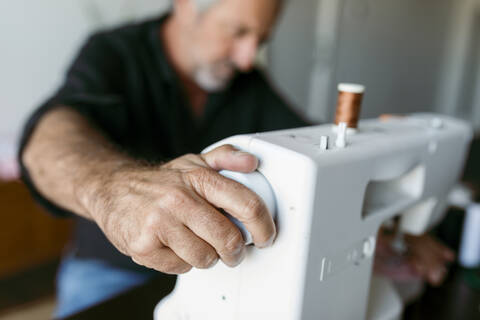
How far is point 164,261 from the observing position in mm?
461

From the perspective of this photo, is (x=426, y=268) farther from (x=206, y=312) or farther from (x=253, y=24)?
(x=253, y=24)

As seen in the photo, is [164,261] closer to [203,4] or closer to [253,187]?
[253,187]

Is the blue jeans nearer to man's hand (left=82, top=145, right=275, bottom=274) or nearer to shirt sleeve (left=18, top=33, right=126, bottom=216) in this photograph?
shirt sleeve (left=18, top=33, right=126, bottom=216)

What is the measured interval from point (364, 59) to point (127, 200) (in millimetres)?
3931

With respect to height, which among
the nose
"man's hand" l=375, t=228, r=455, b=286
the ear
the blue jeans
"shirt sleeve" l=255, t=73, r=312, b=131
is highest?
the ear

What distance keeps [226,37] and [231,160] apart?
853 mm

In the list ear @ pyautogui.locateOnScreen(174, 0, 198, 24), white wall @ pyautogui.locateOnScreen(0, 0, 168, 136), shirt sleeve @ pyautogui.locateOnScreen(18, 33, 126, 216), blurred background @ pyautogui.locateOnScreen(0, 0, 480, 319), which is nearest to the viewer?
shirt sleeve @ pyautogui.locateOnScreen(18, 33, 126, 216)

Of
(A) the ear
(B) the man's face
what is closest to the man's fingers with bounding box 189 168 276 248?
(B) the man's face

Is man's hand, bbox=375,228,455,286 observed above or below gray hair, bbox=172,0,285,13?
below

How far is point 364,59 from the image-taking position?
4039 millimetres

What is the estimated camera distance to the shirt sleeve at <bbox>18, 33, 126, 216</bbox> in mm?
841

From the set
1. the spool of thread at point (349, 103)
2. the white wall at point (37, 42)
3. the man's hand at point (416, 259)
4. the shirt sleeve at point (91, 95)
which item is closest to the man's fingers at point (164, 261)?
the spool of thread at point (349, 103)

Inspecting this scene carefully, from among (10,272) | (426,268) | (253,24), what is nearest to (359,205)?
(426,268)

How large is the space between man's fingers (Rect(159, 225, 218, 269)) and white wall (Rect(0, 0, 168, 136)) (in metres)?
2.18
